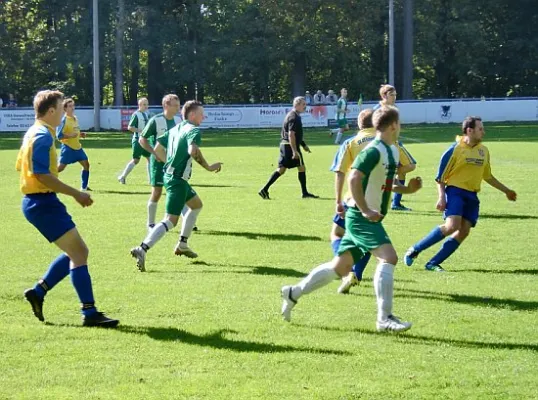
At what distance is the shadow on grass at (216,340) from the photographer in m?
7.25

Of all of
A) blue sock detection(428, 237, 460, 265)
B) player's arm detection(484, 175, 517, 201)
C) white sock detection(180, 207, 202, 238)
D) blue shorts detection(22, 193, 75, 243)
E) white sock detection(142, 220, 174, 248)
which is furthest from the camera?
white sock detection(180, 207, 202, 238)

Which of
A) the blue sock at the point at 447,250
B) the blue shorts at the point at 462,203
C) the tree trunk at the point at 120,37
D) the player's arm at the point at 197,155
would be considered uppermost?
the tree trunk at the point at 120,37

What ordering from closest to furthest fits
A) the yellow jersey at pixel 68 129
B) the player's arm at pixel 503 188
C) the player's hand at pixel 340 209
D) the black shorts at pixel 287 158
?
1. the player's hand at pixel 340 209
2. the player's arm at pixel 503 188
3. the black shorts at pixel 287 158
4. the yellow jersey at pixel 68 129

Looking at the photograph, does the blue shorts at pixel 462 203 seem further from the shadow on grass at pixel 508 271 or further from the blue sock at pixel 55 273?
the blue sock at pixel 55 273

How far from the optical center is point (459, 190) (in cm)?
1078

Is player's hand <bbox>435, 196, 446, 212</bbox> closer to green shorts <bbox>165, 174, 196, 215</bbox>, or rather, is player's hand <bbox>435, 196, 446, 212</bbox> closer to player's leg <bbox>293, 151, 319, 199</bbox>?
green shorts <bbox>165, 174, 196, 215</bbox>

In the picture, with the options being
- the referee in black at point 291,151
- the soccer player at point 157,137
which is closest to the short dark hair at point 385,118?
the soccer player at point 157,137

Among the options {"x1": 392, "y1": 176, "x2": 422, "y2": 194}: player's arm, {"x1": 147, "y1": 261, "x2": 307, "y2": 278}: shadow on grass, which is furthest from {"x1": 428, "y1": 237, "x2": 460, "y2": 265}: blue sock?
{"x1": 392, "y1": 176, "x2": 422, "y2": 194}: player's arm

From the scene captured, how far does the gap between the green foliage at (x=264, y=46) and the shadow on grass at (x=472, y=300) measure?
4952 centimetres

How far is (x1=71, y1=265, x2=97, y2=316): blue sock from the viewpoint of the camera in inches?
314

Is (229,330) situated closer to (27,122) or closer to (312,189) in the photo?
(312,189)

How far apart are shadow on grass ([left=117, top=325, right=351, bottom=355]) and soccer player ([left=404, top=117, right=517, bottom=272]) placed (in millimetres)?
3571

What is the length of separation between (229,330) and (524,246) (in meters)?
5.62

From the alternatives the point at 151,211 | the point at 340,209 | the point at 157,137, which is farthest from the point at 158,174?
the point at 340,209
